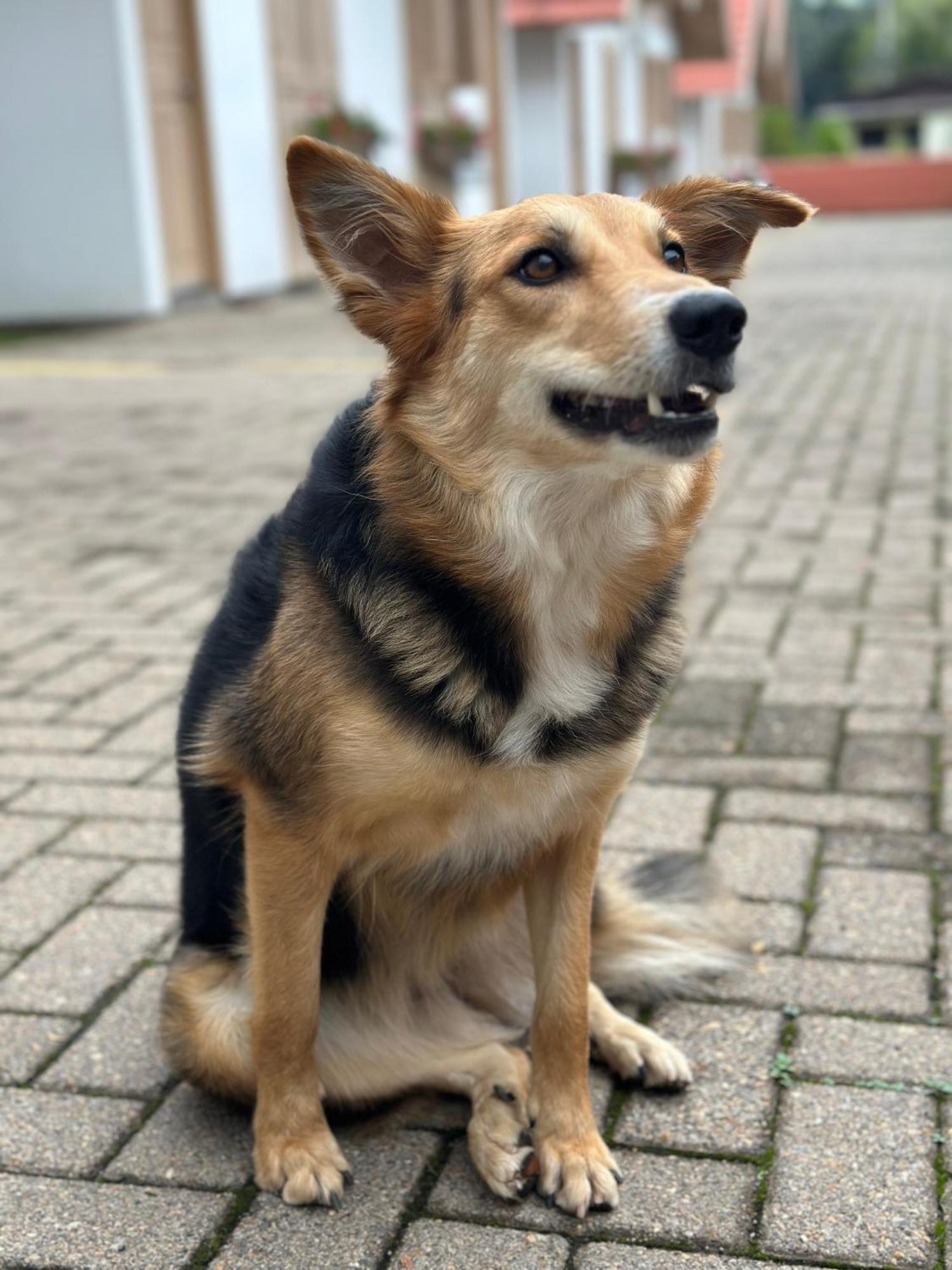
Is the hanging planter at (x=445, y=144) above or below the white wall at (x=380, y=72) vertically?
below

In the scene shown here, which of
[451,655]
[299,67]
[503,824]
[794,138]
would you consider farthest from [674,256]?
[794,138]

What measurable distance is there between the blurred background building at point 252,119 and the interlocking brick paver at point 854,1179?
30.4 feet

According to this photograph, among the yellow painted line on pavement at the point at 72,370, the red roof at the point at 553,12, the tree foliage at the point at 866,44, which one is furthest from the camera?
the tree foliage at the point at 866,44

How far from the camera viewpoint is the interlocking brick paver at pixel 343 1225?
2.18 metres

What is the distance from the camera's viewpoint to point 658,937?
2.92m

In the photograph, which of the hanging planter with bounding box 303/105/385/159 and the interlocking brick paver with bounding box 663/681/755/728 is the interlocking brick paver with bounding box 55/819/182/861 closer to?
the interlocking brick paver with bounding box 663/681/755/728

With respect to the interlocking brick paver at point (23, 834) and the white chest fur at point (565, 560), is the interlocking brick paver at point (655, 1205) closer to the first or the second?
the white chest fur at point (565, 560)

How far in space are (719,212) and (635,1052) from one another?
60.1 inches

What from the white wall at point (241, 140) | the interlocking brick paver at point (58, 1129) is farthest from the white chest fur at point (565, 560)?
the white wall at point (241, 140)

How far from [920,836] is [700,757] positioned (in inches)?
27.9

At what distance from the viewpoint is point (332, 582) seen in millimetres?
2270

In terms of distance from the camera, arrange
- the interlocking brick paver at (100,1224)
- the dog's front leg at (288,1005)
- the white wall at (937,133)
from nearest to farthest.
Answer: the interlocking brick paver at (100,1224), the dog's front leg at (288,1005), the white wall at (937,133)

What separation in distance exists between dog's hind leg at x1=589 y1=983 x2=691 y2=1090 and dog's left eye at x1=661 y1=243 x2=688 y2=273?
1337 mm

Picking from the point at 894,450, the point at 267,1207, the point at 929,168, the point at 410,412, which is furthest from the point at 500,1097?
the point at 929,168
